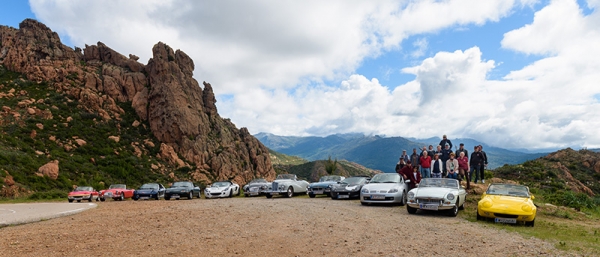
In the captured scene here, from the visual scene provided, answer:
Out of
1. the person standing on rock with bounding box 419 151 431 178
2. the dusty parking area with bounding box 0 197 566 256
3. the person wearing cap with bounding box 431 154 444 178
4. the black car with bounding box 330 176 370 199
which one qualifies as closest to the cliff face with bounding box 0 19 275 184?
the black car with bounding box 330 176 370 199

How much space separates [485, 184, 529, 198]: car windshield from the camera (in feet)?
39.7

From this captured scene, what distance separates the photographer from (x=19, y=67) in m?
50.4

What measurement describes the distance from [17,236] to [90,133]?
39.4m

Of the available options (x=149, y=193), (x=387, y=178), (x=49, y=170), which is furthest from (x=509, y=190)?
(x=49, y=170)

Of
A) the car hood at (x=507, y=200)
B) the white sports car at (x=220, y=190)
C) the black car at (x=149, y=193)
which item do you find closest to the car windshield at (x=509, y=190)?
the car hood at (x=507, y=200)

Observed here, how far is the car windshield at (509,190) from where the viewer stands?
1209cm

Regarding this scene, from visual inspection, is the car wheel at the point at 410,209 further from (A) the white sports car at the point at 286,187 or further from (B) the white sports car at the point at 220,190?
(B) the white sports car at the point at 220,190

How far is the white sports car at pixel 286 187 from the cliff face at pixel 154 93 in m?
25.5

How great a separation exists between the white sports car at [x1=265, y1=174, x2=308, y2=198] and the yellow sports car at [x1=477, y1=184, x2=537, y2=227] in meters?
12.5

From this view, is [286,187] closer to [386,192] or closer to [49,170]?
[386,192]

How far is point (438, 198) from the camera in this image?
40.4 ft

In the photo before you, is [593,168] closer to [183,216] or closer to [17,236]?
[183,216]

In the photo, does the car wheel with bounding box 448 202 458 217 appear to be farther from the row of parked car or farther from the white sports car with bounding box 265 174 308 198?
the white sports car with bounding box 265 174 308 198

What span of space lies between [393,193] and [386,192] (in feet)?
0.98
